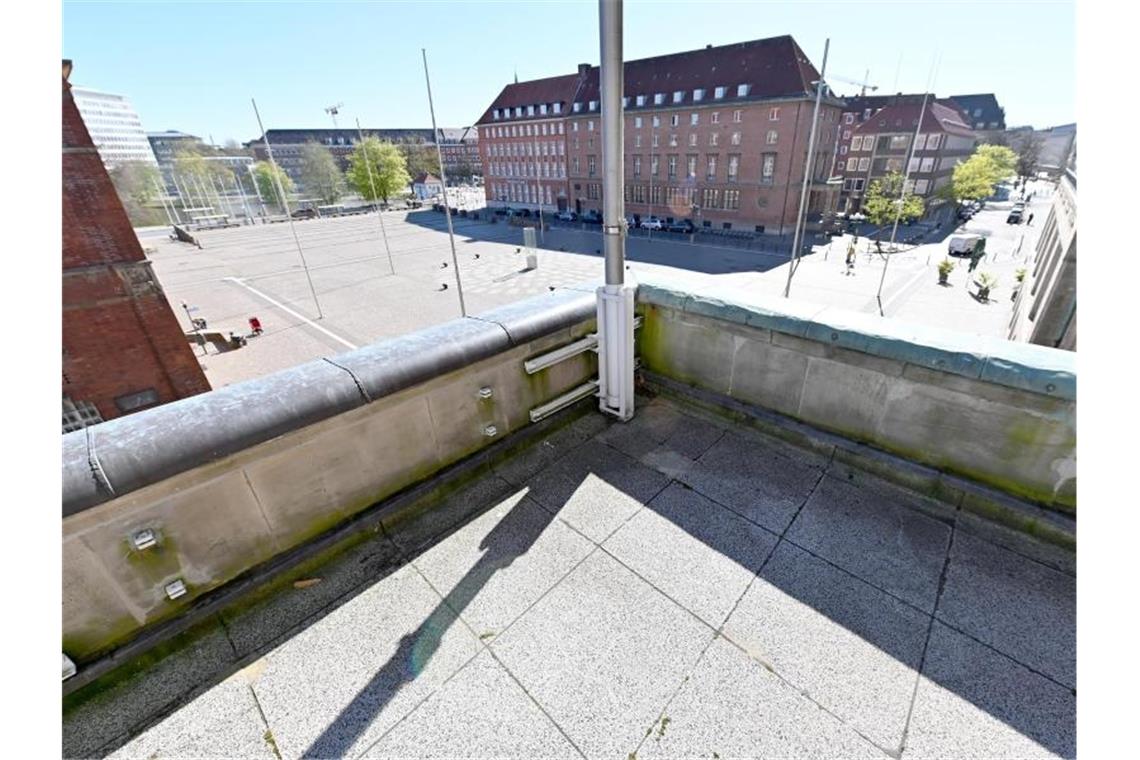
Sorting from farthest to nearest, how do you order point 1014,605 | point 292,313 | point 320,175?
point 320,175, point 292,313, point 1014,605

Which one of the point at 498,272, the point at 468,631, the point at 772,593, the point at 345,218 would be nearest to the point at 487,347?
the point at 468,631

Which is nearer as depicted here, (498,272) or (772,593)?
(772,593)

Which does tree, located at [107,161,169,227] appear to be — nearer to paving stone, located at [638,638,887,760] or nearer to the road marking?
the road marking

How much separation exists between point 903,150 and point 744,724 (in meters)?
69.3

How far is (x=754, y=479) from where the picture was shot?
3.92 metres

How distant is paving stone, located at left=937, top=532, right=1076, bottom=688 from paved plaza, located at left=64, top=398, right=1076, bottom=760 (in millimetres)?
12

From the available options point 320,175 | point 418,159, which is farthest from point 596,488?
point 418,159

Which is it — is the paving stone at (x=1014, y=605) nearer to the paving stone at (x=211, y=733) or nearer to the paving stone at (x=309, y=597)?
the paving stone at (x=309, y=597)

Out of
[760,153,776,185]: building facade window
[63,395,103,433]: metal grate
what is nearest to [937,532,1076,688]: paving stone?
[63,395,103,433]: metal grate

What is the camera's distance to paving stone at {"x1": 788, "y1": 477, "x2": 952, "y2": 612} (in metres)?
2.99

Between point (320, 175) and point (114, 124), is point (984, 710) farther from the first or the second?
point (114, 124)

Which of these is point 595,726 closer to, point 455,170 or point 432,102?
point 432,102

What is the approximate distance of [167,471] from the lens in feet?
7.72

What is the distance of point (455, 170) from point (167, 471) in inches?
5173
